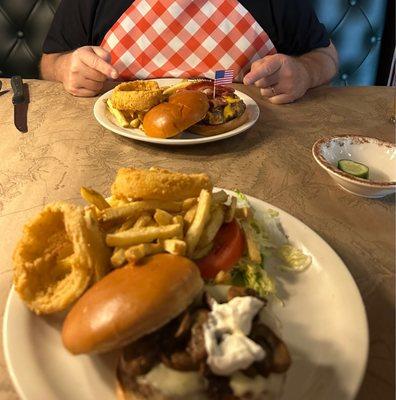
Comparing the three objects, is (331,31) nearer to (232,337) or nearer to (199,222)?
(199,222)

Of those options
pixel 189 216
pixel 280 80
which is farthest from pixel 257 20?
pixel 189 216

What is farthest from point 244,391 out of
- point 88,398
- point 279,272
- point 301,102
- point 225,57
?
point 225,57

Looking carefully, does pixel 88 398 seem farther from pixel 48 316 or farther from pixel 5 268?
pixel 5 268

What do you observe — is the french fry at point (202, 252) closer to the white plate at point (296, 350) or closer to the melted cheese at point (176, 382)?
the white plate at point (296, 350)

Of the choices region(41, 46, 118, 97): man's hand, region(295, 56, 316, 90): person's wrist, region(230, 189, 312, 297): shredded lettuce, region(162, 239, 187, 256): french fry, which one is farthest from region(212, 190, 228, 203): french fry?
region(295, 56, 316, 90): person's wrist

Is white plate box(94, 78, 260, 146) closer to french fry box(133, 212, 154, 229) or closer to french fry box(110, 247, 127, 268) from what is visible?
french fry box(133, 212, 154, 229)
